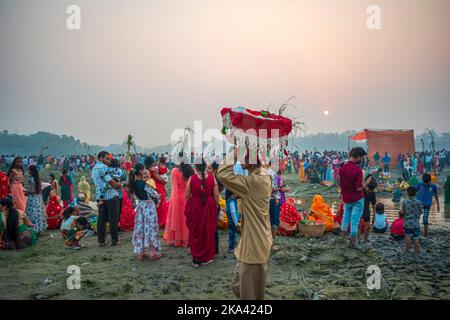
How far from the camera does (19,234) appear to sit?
638cm

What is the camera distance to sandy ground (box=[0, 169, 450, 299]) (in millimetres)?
4246

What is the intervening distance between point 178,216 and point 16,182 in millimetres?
4247

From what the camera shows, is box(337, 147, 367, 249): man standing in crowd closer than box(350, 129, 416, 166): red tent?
Yes

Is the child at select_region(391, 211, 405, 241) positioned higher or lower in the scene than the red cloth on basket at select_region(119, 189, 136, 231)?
lower

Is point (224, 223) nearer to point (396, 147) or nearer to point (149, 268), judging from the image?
point (149, 268)

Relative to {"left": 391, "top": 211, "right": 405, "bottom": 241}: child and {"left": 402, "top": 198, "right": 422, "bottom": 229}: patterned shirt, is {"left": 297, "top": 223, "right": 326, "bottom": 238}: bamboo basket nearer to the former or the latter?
{"left": 391, "top": 211, "right": 405, "bottom": 241}: child

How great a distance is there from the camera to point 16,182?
24.2ft

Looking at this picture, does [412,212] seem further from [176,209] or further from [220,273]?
[176,209]

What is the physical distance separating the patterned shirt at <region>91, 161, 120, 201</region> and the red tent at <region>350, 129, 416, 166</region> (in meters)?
21.5

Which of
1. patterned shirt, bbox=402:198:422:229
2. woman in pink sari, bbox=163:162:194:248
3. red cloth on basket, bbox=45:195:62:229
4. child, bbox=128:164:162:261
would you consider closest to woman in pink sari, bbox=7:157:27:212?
red cloth on basket, bbox=45:195:62:229

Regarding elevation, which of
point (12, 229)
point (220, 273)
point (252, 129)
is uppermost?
point (252, 129)

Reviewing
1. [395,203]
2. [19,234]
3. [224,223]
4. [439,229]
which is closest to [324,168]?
[395,203]

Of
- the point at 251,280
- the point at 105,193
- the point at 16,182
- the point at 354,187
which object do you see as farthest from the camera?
the point at 16,182

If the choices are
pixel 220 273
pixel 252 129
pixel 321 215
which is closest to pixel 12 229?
pixel 220 273
